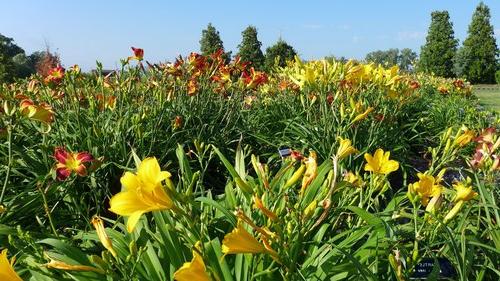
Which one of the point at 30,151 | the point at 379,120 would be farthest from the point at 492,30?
the point at 30,151

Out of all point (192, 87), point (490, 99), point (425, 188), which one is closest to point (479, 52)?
point (490, 99)

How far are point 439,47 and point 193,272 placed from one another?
28489 millimetres

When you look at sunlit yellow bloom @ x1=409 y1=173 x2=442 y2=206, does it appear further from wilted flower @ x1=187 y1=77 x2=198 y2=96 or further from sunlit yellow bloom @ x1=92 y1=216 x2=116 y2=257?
wilted flower @ x1=187 y1=77 x2=198 y2=96

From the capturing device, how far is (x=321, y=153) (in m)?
3.47

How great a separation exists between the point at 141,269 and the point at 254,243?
0.57 meters

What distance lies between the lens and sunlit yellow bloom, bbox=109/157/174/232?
103 centimetres

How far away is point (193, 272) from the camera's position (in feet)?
2.91

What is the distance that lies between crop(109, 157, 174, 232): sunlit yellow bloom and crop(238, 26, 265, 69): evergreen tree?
1856 centimetres

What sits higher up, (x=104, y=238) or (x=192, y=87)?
(x=192, y=87)

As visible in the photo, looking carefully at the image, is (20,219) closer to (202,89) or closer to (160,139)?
(160,139)

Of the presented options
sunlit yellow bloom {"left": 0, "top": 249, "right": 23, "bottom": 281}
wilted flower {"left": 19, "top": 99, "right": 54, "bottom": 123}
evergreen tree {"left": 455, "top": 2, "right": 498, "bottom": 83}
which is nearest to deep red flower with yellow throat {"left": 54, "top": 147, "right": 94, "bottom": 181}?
wilted flower {"left": 19, "top": 99, "right": 54, "bottom": 123}

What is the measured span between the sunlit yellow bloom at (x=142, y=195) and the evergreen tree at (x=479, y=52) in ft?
93.0

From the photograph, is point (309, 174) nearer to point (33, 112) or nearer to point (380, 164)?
point (380, 164)

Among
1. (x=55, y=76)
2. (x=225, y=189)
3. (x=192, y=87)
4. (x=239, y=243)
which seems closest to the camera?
(x=239, y=243)
